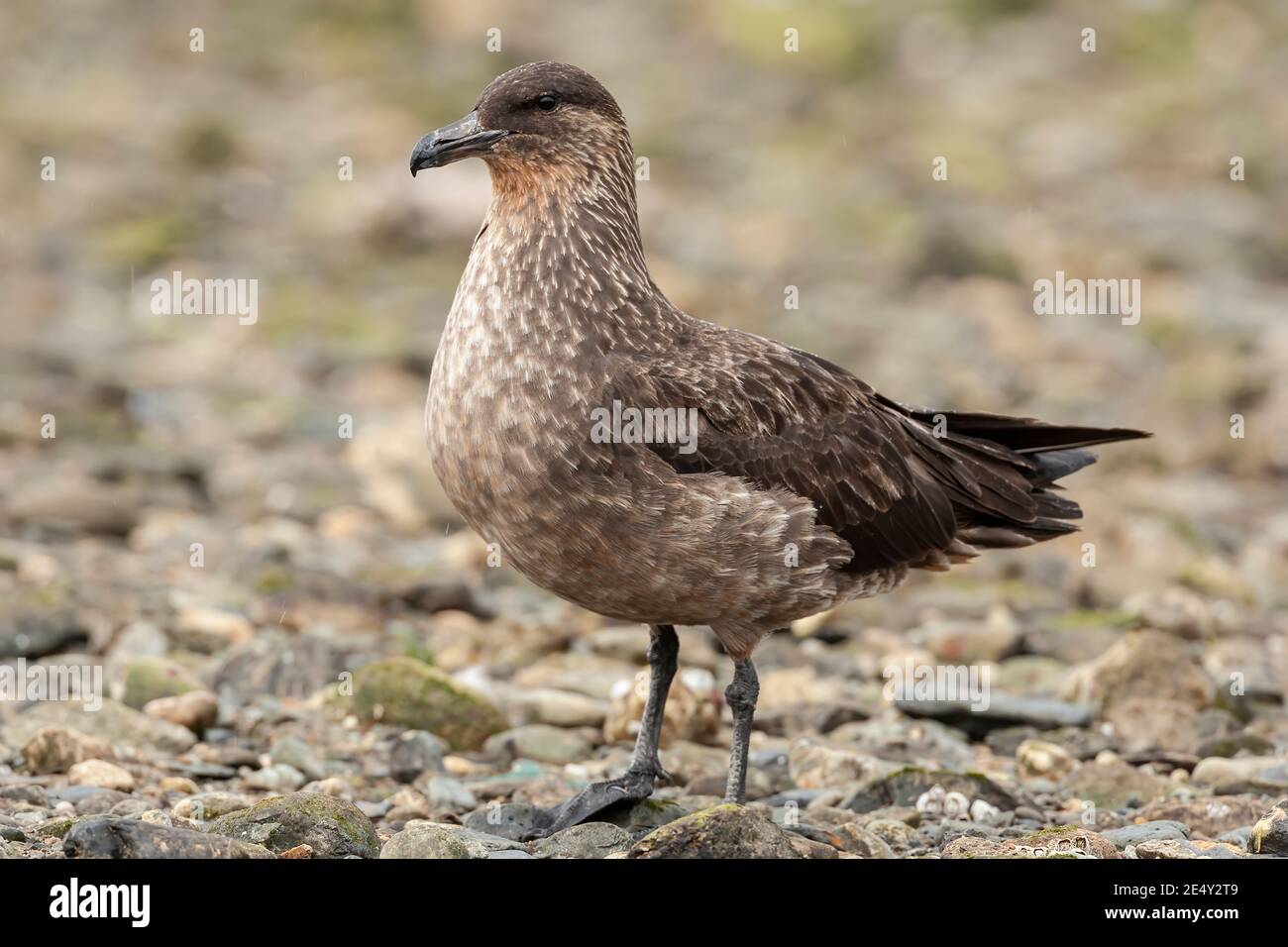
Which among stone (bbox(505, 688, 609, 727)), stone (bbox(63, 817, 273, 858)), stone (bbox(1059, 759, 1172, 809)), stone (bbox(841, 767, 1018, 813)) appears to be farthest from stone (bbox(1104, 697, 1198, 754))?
stone (bbox(63, 817, 273, 858))

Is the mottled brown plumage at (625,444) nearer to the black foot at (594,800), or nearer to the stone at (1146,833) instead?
the black foot at (594,800)

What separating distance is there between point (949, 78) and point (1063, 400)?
439 inches

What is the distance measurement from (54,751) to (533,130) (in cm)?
321

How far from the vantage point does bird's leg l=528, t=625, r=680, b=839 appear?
720 cm

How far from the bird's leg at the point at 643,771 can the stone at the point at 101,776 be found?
65.7 inches

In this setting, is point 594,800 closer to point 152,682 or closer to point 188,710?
point 188,710

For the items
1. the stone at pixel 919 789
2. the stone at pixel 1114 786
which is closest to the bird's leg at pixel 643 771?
the stone at pixel 919 789

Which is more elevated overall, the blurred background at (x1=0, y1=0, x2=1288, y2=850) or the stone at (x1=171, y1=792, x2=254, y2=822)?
the blurred background at (x1=0, y1=0, x2=1288, y2=850)

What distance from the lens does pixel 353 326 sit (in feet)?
52.4

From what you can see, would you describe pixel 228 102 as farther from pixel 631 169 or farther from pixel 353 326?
pixel 631 169

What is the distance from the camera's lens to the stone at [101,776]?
288 inches

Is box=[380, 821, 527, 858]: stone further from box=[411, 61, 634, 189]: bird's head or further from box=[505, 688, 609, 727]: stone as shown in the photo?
box=[411, 61, 634, 189]: bird's head

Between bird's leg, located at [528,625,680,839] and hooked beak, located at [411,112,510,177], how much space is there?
2110mm
